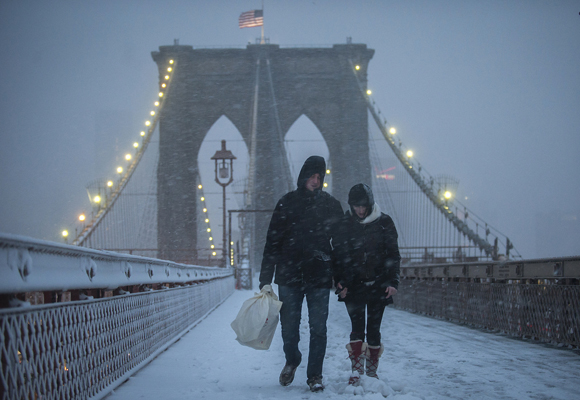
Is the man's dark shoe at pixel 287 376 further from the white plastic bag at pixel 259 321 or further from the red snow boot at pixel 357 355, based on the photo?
the red snow boot at pixel 357 355

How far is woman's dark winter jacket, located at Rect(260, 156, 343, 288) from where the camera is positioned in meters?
3.70

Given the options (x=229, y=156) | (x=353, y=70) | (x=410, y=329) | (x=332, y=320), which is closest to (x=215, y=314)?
(x=332, y=320)

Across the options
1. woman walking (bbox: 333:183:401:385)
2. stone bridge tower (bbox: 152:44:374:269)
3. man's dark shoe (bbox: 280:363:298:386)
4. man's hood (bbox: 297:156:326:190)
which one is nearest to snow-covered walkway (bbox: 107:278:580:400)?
man's dark shoe (bbox: 280:363:298:386)

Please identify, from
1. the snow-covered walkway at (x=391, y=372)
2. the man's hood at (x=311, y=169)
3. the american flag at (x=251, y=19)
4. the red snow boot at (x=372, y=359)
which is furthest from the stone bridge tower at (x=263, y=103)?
the red snow boot at (x=372, y=359)

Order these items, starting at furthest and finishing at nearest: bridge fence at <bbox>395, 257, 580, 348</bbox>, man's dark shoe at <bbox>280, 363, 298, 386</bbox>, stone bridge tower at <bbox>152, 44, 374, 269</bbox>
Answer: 1. stone bridge tower at <bbox>152, 44, 374, 269</bbox>
2. bridge fence at <bbox>395, 257, 580, 348</bbox>
3. man's dark shoe at <bbox>280, 363, 298, 386</bbox>

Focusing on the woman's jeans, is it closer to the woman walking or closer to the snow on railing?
the woman walking

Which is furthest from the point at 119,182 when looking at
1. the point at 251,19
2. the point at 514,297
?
the point at 514,297

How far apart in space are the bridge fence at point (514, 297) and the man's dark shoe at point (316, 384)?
2894mm

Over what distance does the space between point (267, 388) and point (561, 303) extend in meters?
3.27

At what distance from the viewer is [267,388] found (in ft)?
11.6

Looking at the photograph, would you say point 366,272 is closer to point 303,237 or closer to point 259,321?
point 303,237

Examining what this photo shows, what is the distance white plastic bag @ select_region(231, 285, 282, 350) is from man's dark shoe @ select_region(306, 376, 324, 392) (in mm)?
372

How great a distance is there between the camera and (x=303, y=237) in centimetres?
372

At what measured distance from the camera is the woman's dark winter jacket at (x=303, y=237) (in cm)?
370
